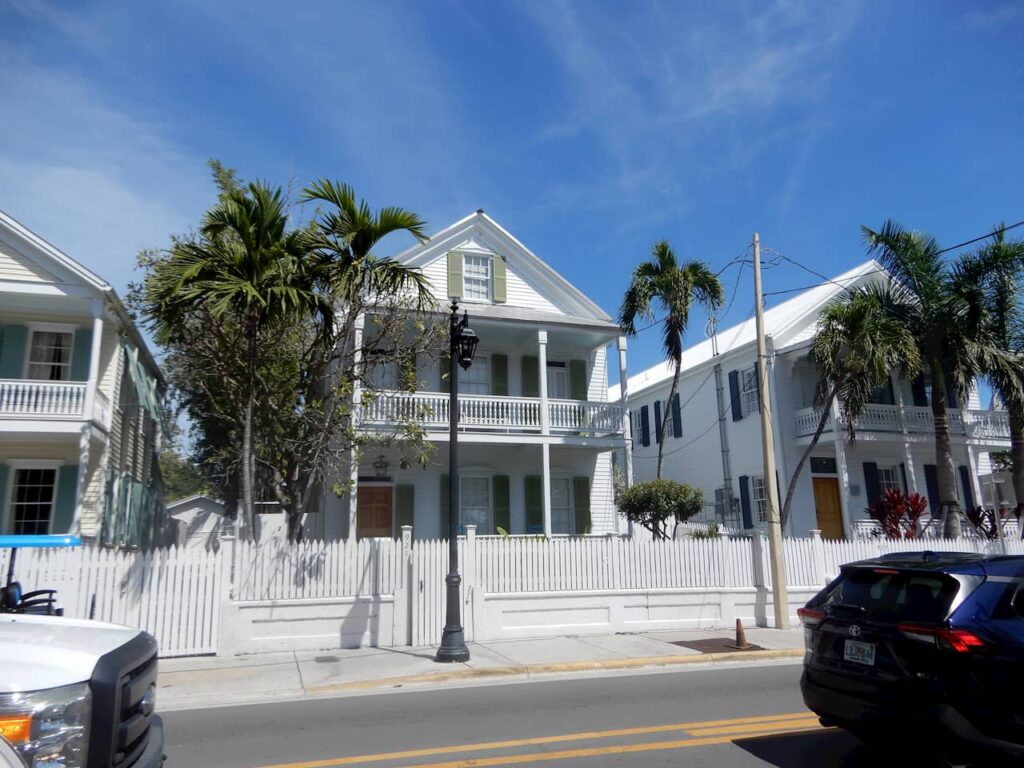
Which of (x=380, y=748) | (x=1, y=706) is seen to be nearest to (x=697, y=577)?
Answer: (x=380, y=748)

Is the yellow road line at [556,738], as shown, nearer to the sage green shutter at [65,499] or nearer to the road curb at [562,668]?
the road curb at [562,668]

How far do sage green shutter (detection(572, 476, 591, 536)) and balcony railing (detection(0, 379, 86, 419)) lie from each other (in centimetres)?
1214

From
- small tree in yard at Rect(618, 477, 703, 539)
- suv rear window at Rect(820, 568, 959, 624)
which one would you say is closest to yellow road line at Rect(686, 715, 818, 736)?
suv rear window at Rect(820, 568, 959, 624)

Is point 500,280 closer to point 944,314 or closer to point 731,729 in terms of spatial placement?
point 944,314

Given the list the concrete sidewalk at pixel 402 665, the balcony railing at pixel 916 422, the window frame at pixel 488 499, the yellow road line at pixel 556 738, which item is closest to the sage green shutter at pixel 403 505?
the window frame at pixel 488 499

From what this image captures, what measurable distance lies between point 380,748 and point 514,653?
502cm

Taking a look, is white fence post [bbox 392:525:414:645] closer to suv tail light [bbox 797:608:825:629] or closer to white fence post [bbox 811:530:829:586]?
suv tail light [bbox 797:608:825:629]

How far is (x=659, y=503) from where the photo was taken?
17625 mm

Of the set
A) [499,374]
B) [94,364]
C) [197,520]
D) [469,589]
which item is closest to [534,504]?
[499,374]

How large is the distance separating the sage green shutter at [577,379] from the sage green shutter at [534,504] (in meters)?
2.68

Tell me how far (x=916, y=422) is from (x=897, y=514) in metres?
4.39

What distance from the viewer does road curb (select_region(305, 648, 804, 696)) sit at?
29.7ft

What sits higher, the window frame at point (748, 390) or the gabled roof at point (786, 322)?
the gabled roof at point (786, 322)

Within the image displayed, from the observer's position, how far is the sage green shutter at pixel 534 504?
19.8 meters
